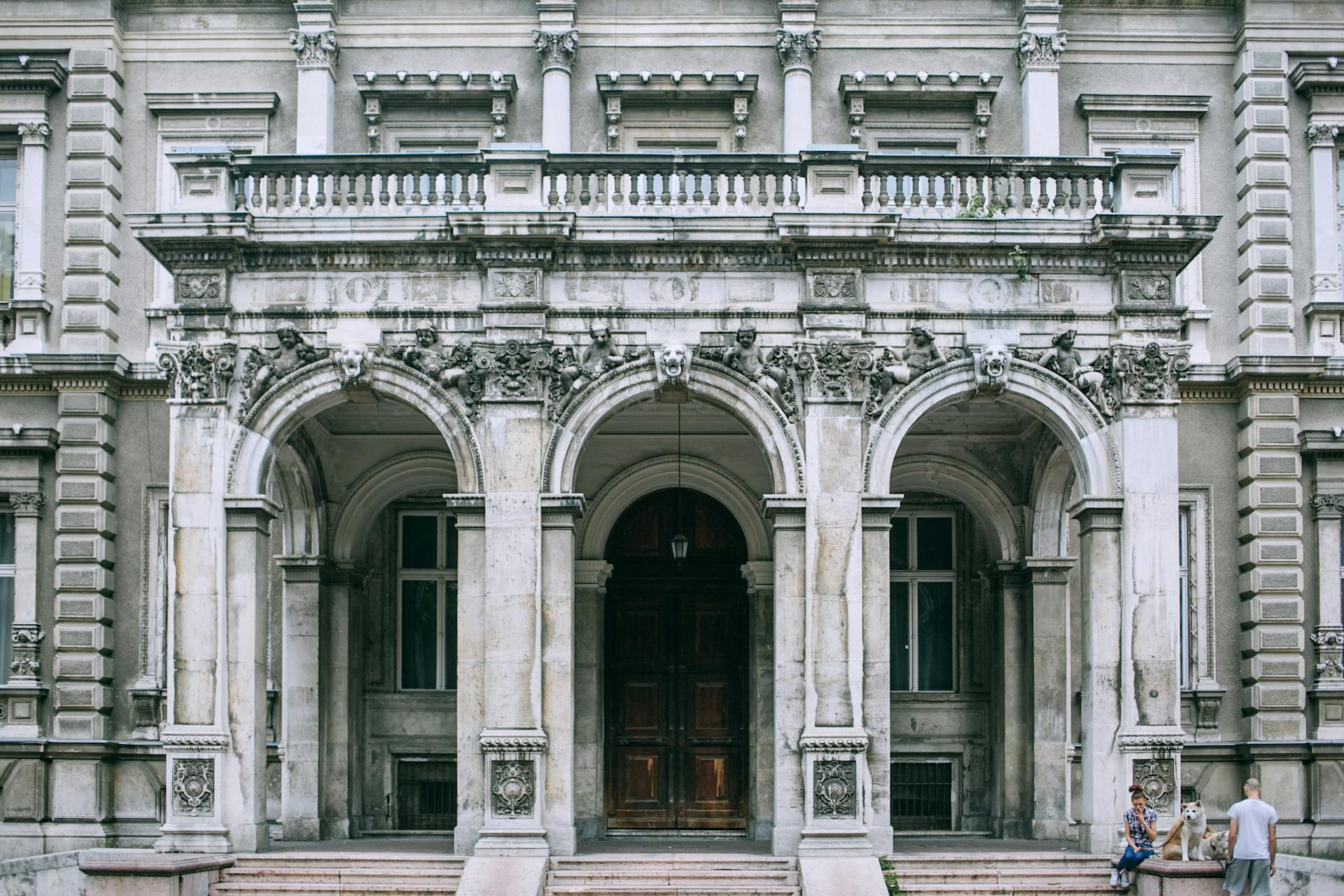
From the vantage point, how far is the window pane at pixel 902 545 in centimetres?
2631

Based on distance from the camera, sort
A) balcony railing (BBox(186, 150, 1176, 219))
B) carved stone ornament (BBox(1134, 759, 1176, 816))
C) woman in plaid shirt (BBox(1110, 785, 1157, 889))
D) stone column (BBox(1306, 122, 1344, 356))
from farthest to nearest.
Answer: stone column (BBox(1306, 122, 1344, 356)), balcony railing (BBox(186, 150, 1176, 219)), carved stone ornament (BBox(1134, 759, 1176, 816)), woman in plaid shirt (BBox(1110, 785, 1157, 889))

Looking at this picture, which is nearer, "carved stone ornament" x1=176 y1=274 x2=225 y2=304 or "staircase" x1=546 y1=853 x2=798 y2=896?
"staircase" x1=546 y1=853 x2=798 y2=896

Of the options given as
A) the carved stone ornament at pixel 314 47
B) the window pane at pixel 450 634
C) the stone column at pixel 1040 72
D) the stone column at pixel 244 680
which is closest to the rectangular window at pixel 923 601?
the stone column at pixel 1040 72

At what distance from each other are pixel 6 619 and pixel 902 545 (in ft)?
42.3

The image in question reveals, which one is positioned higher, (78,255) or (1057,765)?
(78,255)

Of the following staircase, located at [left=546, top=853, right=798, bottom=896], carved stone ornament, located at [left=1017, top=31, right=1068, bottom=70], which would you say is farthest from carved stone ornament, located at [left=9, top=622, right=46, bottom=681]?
carved stone ornament, located at [left=1017, top=31, right=1068, bottom=70]

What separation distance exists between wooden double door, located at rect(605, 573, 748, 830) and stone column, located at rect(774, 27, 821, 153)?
6.51m

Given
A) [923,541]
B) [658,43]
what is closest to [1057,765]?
[923,541]

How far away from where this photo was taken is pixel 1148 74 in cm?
2602

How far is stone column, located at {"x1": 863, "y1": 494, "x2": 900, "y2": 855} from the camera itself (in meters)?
20.7

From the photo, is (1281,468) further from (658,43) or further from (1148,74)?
(658,43)

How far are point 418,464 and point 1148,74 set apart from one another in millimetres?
11955

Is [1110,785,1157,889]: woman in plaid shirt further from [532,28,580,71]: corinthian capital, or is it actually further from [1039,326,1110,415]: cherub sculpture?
[532,28,580,71]: corinthian capital

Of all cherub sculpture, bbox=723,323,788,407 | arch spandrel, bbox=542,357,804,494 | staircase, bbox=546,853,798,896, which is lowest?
staircase, bbox=546,853,798,896
